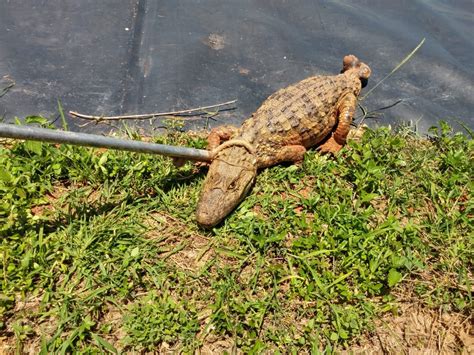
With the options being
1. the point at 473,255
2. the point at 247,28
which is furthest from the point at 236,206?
the point at 247,28

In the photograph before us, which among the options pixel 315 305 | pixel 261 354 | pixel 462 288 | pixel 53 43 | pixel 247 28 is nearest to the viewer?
pixel 261 354

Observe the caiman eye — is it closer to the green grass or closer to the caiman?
the caiman

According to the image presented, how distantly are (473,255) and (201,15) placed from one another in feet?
14.0

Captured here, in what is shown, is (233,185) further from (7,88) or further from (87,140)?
(7,88)

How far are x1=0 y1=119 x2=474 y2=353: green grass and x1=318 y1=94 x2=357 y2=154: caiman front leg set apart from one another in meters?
0.26

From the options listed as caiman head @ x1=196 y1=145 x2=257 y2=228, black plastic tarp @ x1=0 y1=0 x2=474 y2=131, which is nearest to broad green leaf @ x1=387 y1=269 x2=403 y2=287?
caiman head @ x1=196 y1=145 x2=257 y2=228

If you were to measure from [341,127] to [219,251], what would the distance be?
2.08 meters

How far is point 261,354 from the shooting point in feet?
9.56

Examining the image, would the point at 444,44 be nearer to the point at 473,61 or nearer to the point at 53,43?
the point at 473,61

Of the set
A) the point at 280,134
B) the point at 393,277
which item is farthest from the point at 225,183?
the point at 393,277

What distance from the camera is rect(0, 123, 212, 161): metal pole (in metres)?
2.63

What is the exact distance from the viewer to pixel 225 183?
361 cm

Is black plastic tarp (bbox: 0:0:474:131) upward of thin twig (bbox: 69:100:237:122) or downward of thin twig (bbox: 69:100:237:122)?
upward

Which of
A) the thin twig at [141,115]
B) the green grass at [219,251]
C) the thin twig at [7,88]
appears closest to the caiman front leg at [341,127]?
the green grass at [219,251]
